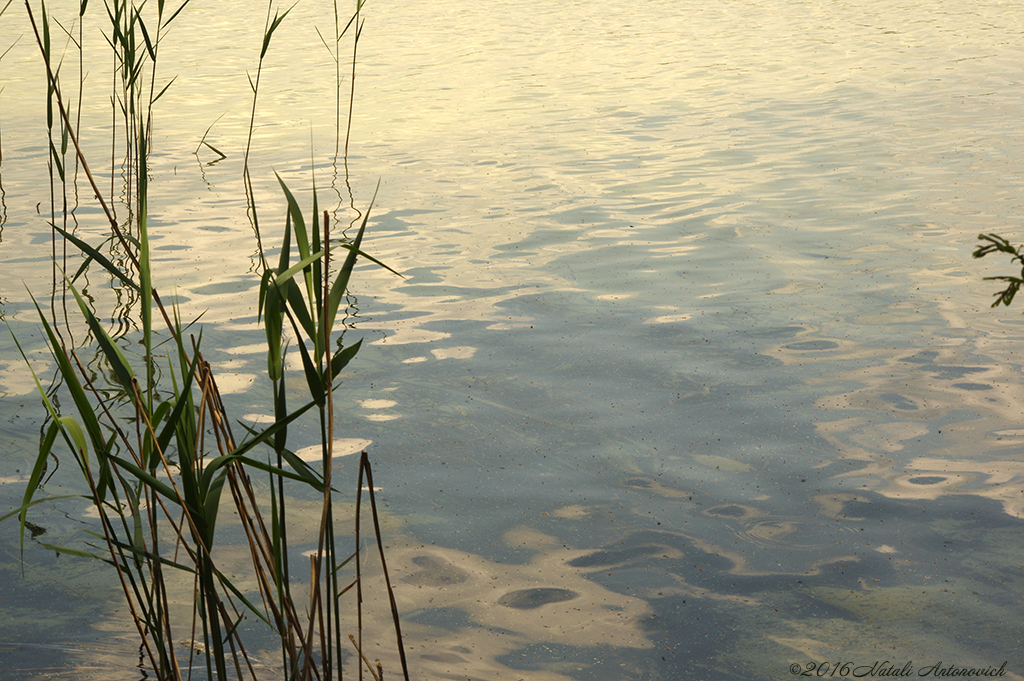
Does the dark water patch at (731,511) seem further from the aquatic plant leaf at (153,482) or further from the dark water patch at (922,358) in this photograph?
the aquatic plant leaf at (153,482)

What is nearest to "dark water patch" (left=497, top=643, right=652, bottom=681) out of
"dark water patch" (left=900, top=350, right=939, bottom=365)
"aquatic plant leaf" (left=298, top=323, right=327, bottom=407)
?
"aquatic plant leaf" (left=298, top=323, right=327, bottom=407)

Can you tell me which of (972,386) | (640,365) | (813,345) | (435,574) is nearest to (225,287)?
(640,365)

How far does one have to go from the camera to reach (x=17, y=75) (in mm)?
11617

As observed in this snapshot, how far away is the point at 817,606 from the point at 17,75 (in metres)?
11.8

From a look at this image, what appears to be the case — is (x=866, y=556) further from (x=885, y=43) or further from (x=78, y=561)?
(x=885, y=43)

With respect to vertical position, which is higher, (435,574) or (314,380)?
(314,380)

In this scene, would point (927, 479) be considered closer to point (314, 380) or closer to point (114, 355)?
point (314, 380)

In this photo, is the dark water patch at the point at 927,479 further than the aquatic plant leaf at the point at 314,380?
Yes

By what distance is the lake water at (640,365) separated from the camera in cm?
271

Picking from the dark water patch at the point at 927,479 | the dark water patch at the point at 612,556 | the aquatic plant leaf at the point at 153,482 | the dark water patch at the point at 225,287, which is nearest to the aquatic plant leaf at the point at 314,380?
the aquatic plant leaf at the point at 153,482

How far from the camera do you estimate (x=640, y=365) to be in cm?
427

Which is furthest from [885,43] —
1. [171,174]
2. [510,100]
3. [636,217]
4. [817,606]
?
[817,606]

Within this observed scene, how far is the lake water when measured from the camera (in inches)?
106

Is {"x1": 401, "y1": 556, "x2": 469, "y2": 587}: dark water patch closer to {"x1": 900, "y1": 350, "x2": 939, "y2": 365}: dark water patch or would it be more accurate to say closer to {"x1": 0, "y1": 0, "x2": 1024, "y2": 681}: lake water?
{"x1": 0, "y1": 0, "x2": 1024, "y2": 681}: lake water
